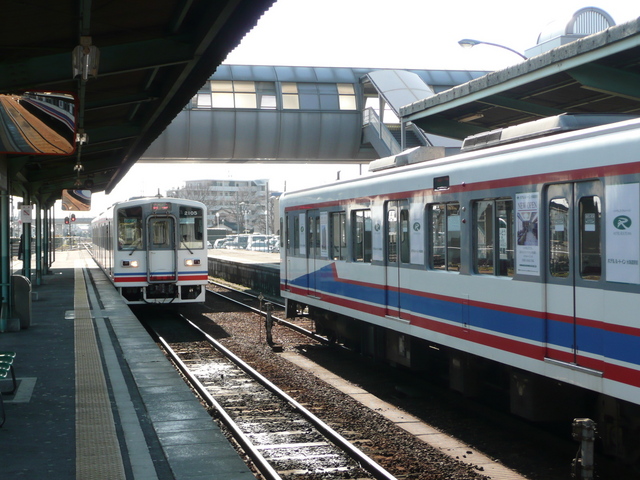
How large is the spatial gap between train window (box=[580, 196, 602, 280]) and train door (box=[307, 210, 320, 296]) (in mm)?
7649

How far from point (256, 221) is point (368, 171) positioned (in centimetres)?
13090

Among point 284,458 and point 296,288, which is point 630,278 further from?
point 296,288

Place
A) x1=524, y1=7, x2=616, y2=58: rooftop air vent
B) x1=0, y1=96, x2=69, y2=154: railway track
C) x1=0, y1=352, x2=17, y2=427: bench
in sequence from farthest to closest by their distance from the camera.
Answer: x1=524, y1=7, x2=616, y2=58: rooftop air vent
x1=0, y1=96, x2=69, y2=154: railway track
x1=0, y1=352, x2=17, y2=427: bench

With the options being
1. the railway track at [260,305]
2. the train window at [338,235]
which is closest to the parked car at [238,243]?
the railway track at [260,305]

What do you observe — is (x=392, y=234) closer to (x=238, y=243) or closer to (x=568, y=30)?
(x=568, y=30)

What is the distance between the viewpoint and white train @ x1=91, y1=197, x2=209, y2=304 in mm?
19219

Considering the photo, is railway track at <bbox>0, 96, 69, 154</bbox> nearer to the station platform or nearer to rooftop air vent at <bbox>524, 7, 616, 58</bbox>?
the station platform

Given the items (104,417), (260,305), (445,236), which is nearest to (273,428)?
(104,417)

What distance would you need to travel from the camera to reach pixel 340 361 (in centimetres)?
1356

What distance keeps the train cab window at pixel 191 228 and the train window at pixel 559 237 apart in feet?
44.6

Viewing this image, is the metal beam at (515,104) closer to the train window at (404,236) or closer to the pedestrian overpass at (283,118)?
the train window at (404,236)

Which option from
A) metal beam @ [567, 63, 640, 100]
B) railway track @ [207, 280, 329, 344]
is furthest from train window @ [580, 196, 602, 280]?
railway track @ [207, 280, 329, 344]

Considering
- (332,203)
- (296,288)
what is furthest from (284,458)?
(296,288)

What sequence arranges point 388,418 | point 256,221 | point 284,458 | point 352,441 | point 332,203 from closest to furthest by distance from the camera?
point 284,458, point 352,441, point 388,418, point 332,203, point 256,221
